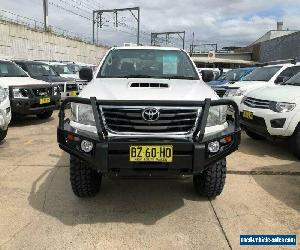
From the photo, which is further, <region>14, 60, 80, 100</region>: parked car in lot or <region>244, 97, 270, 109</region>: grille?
<region>14, 60, 80, 100</region>: parked car in lot

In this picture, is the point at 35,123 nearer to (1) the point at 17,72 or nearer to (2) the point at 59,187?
(1) the point at 17,72

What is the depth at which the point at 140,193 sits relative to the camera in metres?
4.02

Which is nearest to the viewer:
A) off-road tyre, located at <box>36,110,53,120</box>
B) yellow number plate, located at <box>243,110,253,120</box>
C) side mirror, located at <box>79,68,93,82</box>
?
side mirror, located at <box>79,68,93,82</box>

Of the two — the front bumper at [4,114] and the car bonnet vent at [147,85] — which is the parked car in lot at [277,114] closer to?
the car bonnet vent at [147,85]

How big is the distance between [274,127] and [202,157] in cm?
279

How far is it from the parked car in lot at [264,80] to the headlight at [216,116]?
16.1 ft

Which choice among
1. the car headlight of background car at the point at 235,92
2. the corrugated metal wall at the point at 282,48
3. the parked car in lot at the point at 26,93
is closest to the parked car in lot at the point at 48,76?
the parked car in lot at the point at 26,93

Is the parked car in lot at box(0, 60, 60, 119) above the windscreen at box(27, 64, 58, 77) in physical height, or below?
below

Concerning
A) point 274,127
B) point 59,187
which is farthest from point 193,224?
point 274,127

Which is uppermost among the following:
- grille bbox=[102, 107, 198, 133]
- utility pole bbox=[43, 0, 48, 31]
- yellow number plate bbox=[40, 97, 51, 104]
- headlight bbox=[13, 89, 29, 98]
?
utility pole bbox=[43, 0, 48, 31]

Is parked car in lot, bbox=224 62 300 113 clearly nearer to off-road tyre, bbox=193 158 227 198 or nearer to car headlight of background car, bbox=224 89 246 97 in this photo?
car headlight of background car, bbox=224 89 246 97

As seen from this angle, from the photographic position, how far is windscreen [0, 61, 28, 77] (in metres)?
8.75

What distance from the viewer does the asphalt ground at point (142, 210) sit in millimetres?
2986

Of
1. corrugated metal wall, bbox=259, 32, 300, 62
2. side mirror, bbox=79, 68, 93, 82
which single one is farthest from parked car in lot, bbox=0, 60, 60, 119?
corrugated metal wall, bbox=259, 32, 300, 62
